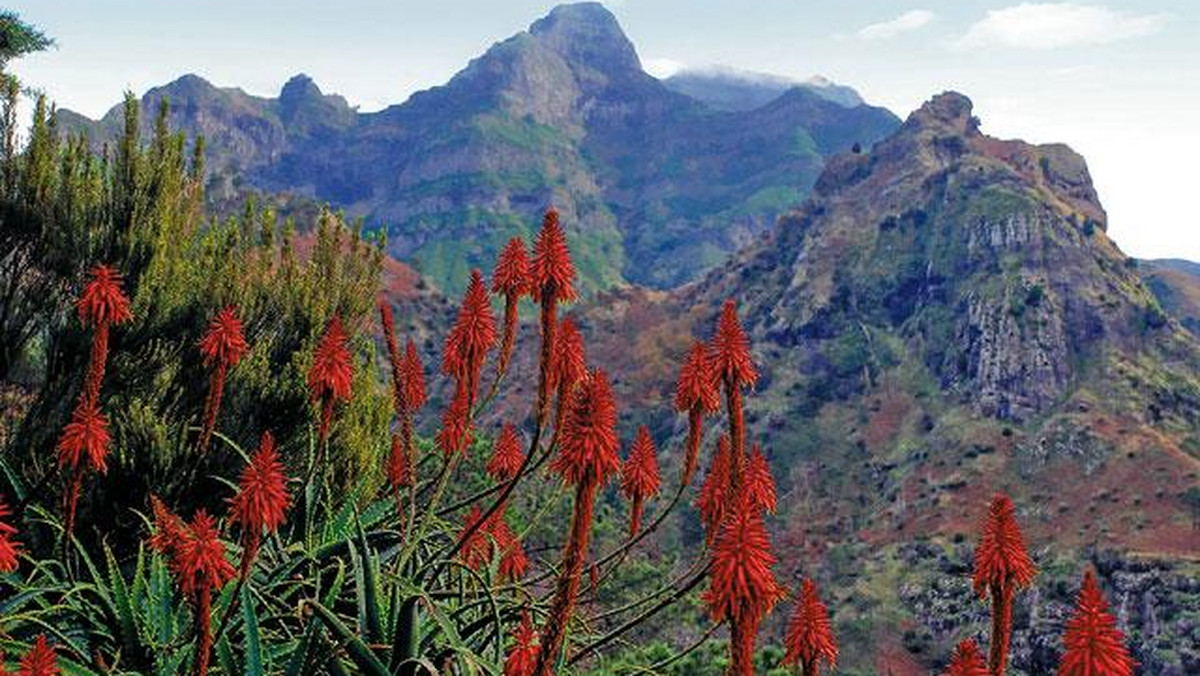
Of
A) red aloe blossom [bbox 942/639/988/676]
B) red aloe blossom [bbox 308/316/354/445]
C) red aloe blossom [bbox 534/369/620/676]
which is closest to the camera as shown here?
red aloe blossom [bbox 534/369/620/676]

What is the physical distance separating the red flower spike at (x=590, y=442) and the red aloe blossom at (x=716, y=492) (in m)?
1.52

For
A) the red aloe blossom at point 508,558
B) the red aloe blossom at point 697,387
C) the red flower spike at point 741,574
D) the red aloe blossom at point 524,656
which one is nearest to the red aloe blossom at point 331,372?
the red aloe blossom at point 524,656

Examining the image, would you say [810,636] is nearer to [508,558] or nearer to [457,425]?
[457,425]

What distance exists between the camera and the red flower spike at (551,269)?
22.4ft

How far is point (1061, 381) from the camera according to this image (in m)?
110

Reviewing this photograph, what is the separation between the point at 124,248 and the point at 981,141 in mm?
177619

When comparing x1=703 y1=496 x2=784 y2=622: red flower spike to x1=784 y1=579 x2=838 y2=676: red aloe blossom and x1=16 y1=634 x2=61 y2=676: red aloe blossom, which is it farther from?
x1=16 y1=634 x2=61 y2=676: red aloe blossom

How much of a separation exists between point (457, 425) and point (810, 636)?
342 centimetres

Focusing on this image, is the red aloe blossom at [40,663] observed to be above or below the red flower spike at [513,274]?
below

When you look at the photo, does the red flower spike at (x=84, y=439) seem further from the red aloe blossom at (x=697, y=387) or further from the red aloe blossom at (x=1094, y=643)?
the red aloe blossom at (x=1094, y=643)

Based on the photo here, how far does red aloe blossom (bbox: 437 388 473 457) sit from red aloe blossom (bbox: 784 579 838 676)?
2.69m


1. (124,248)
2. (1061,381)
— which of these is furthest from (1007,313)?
(124,248)

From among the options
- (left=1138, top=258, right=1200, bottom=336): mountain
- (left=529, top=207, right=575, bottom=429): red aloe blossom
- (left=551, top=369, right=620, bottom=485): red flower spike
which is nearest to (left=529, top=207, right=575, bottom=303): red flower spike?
(left=529, top=207, right=575, bottom=429): red aloe blossom

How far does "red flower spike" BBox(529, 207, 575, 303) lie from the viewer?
269 inches
